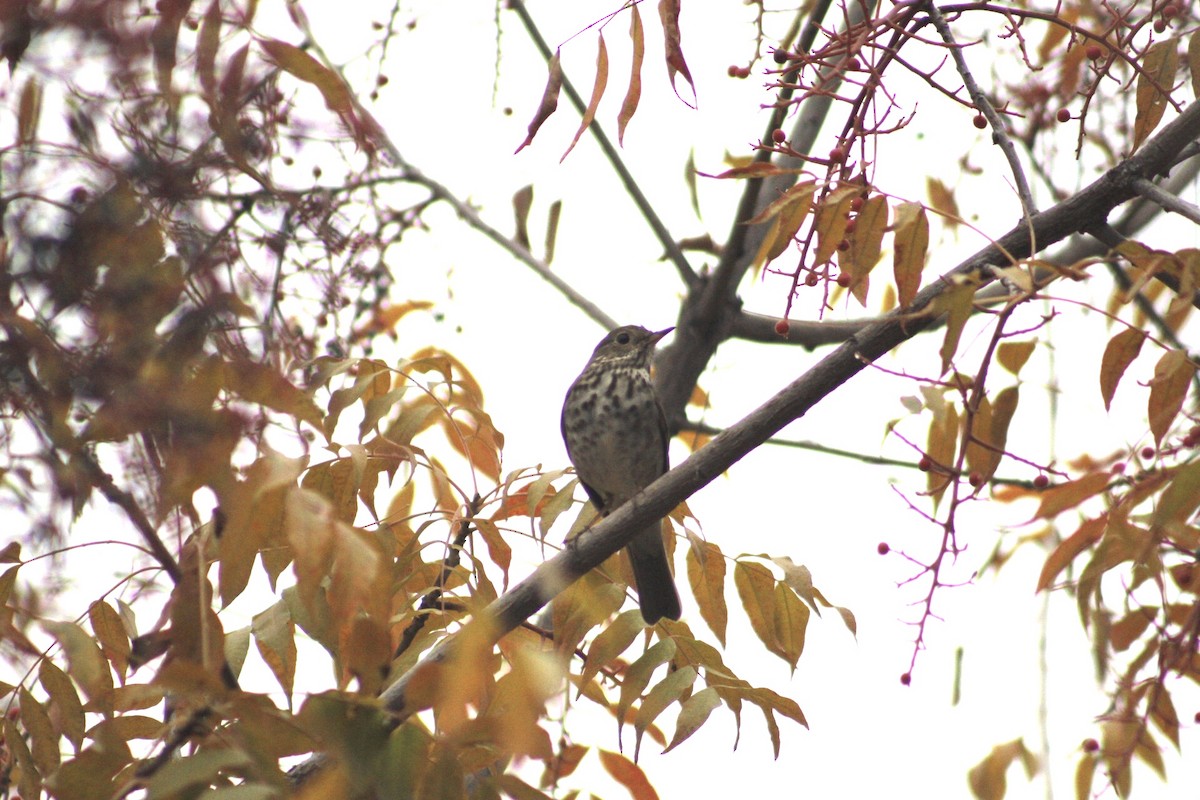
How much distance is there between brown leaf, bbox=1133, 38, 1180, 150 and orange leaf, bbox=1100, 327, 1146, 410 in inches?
19.7

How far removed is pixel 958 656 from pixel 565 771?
218cm

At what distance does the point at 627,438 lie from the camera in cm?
598

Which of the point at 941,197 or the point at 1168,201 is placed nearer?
the point at 1168,201

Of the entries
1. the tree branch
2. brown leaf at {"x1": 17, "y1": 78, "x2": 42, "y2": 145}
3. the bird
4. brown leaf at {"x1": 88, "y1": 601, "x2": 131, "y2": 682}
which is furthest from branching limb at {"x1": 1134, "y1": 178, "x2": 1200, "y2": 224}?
the bird

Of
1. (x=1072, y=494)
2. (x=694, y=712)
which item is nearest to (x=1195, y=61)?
(x=1072, y=494)

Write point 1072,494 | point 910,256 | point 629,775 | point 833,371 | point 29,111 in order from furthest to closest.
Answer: point 1072,494, point 833,371, point 629,775, point 910,256, point 29,111

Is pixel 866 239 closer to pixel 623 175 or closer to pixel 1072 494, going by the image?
pixel 1072 494

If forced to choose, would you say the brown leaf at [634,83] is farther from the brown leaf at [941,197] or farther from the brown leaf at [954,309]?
the brown leaf at [941,197]

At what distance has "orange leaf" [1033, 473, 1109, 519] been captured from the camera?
10.5 ft

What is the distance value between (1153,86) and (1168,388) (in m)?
0.71

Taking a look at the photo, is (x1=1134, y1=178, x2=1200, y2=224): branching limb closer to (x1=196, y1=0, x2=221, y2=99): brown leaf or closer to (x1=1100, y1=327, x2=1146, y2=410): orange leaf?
(x1=1100, y1=327, x2=1146, y2=410): orange leaf

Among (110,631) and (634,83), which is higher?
(634,83)

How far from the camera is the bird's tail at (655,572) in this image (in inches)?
233

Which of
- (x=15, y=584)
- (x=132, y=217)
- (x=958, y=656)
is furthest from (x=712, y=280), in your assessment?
(x=132, y=217)
